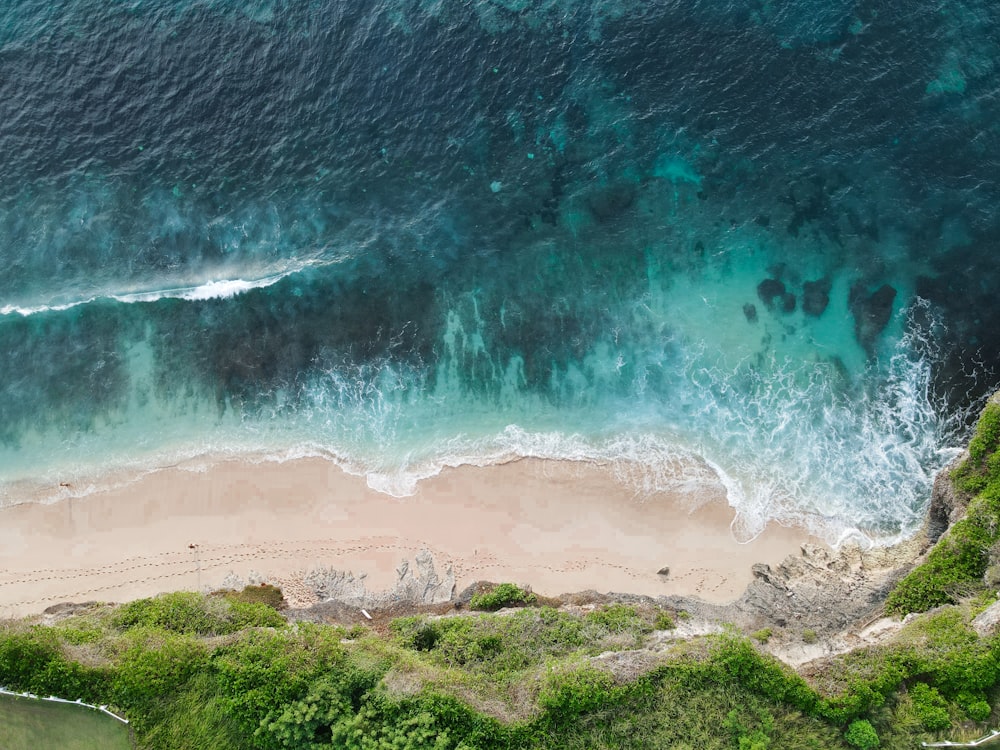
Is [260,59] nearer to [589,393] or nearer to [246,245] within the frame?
[246,245]

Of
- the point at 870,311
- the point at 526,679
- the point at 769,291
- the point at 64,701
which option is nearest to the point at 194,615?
the point at 64,701

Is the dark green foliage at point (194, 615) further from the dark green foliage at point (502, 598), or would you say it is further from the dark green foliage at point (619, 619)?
the dark green foliage at point (619, 619)

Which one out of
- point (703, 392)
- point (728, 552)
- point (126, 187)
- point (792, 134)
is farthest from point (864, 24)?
point (126, 187)

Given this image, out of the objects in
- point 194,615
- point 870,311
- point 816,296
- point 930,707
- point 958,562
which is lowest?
point 930,707

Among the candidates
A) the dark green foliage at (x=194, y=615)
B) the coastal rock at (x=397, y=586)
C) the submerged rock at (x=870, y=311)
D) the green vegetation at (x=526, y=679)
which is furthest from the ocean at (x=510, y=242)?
the dark green foliage at (x=194, y=615)

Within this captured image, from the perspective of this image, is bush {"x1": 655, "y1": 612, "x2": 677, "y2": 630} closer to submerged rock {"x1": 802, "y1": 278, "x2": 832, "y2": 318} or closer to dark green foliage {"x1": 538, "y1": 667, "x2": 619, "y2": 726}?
dark green foliage {"x1": 538, "y1": 667, "x2": 619, "y2": 726}

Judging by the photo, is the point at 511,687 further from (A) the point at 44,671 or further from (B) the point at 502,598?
(A) the point at 44,671

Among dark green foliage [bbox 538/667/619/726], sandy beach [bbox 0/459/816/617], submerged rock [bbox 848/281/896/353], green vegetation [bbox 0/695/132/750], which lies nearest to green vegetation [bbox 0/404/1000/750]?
dark green foliage [bbox 538/667/619/726]
